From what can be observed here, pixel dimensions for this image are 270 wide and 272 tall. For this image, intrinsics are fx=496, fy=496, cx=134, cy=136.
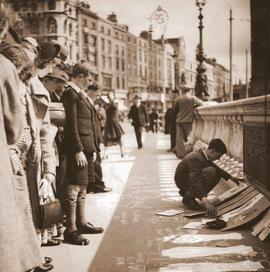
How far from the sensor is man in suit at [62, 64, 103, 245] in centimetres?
470

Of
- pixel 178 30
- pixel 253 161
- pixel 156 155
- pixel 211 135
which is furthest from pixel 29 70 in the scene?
pixel 156 155

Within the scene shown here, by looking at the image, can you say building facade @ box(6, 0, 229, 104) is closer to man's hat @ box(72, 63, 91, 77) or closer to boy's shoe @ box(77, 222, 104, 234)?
man's hat @ box(72, 63, 91, 77)

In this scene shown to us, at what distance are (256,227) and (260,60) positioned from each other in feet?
5.54

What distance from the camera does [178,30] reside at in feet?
21.8

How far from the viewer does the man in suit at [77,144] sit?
4.70 meters

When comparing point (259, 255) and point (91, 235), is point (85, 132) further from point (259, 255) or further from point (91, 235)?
point (259, 255)

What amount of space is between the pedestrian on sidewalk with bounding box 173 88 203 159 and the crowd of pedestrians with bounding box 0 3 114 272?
21.6 feet

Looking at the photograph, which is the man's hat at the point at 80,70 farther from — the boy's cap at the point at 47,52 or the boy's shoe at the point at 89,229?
the boy's shoe at the point at 89,229

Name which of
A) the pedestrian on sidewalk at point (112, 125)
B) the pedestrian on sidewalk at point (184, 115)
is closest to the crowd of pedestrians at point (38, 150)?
the pedestrian on sidewalk at point (112, 125)

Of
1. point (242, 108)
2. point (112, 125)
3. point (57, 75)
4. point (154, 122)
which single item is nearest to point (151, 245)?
point (57, 75)

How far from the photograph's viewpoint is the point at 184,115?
12.8 meters

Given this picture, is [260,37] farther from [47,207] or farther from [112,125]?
[112,125]

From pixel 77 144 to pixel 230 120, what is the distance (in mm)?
4515

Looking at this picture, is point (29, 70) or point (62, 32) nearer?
point (29, 70)
